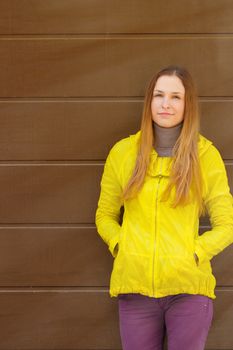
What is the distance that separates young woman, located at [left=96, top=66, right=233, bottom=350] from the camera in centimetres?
303

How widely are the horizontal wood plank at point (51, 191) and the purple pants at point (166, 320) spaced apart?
0.85 metres

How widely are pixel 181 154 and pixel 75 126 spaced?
2.96 feet

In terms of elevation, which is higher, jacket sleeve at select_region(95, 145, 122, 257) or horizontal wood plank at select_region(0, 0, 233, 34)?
horizontal wood plank at select_region(0, 0, 233, 34)

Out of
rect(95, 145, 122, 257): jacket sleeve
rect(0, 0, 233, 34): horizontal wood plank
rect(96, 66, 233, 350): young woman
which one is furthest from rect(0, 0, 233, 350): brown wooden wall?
rect(96, 66, 233, 350): young woman

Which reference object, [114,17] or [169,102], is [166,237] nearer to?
[169,102]

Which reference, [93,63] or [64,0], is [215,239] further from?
[64,0]

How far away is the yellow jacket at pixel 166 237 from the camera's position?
3025 mm

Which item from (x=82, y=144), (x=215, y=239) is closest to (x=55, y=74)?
(x=82, y=144)

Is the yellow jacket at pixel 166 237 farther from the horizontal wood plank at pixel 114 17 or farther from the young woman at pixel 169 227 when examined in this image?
the horizontal wood plank at pixel 114 17

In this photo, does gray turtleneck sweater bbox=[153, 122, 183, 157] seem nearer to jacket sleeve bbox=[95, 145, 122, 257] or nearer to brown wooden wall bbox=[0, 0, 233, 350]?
jacket sleeve bbox=[95, 145, 122, 257]

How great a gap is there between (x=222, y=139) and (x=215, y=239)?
2.95 feet

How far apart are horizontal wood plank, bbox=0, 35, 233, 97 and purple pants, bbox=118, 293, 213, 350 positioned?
4.17ft

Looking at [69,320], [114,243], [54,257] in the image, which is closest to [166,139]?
[114,243]

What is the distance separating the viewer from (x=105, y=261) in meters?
3.86
